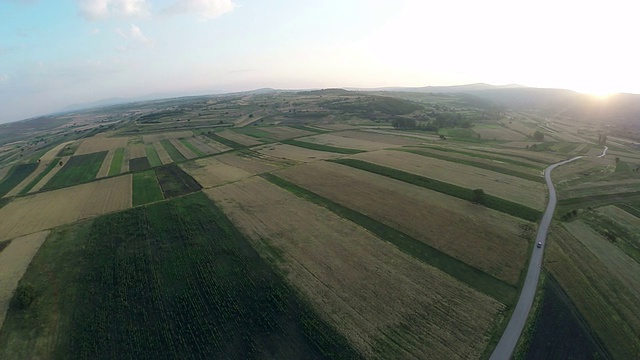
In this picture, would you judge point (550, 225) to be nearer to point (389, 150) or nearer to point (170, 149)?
point (389, 150)

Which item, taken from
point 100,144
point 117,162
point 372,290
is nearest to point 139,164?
point 117,162

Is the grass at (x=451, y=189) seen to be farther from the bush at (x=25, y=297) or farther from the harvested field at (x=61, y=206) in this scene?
the bush at (x=25, y=297)

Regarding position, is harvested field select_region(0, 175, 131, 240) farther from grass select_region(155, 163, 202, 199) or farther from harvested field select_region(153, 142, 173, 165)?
harvested field select_region(153, 142, 173, 165)

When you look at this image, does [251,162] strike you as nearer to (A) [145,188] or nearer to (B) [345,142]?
(A) [145,188]

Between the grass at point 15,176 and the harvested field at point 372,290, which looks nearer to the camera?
the harvested field at point 372,290

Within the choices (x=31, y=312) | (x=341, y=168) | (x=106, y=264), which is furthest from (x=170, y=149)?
(x=31, y=312)

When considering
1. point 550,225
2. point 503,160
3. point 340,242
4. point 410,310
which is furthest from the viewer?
point 503,160

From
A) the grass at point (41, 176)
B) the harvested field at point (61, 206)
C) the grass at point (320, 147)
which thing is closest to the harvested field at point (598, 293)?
the grass at point (320, 147)

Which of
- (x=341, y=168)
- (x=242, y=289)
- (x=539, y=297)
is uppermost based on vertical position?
(x=341, y=168)
